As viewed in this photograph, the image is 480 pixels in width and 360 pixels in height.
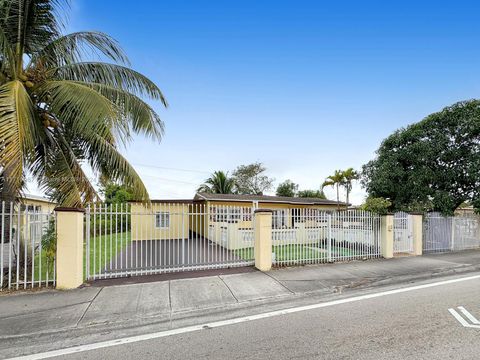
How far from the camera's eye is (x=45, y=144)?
7.62 m

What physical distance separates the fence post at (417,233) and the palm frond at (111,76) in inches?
409

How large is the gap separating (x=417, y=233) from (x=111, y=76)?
477 inches

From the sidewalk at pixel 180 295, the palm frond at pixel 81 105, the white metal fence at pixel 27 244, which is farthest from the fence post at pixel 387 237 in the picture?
the white metal fence at pixel 27 244

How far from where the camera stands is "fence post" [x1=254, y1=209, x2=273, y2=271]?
8.55 metres

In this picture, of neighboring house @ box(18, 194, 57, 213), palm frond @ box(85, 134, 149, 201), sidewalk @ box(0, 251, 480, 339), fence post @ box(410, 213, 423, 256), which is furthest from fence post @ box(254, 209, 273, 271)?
fence post @ box(410, 213, 423, 256)

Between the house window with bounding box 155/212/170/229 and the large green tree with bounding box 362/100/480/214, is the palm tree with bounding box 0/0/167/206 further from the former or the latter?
the large green tree with bounding box 362/100/480/214

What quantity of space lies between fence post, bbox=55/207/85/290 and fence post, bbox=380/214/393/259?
9.86 m

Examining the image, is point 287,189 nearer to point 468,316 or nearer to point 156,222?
point 156,222

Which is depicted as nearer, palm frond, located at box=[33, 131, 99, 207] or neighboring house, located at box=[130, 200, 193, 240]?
palm frond, located at box=[33, 131, 99, 207]

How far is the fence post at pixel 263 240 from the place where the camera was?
8.55m

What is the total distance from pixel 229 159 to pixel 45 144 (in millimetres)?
39310

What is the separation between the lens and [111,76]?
8242 mm

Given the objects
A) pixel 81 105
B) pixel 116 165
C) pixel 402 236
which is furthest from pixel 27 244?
pixel 402 236

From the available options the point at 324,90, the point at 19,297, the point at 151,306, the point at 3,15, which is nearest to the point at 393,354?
the point at 151,306
